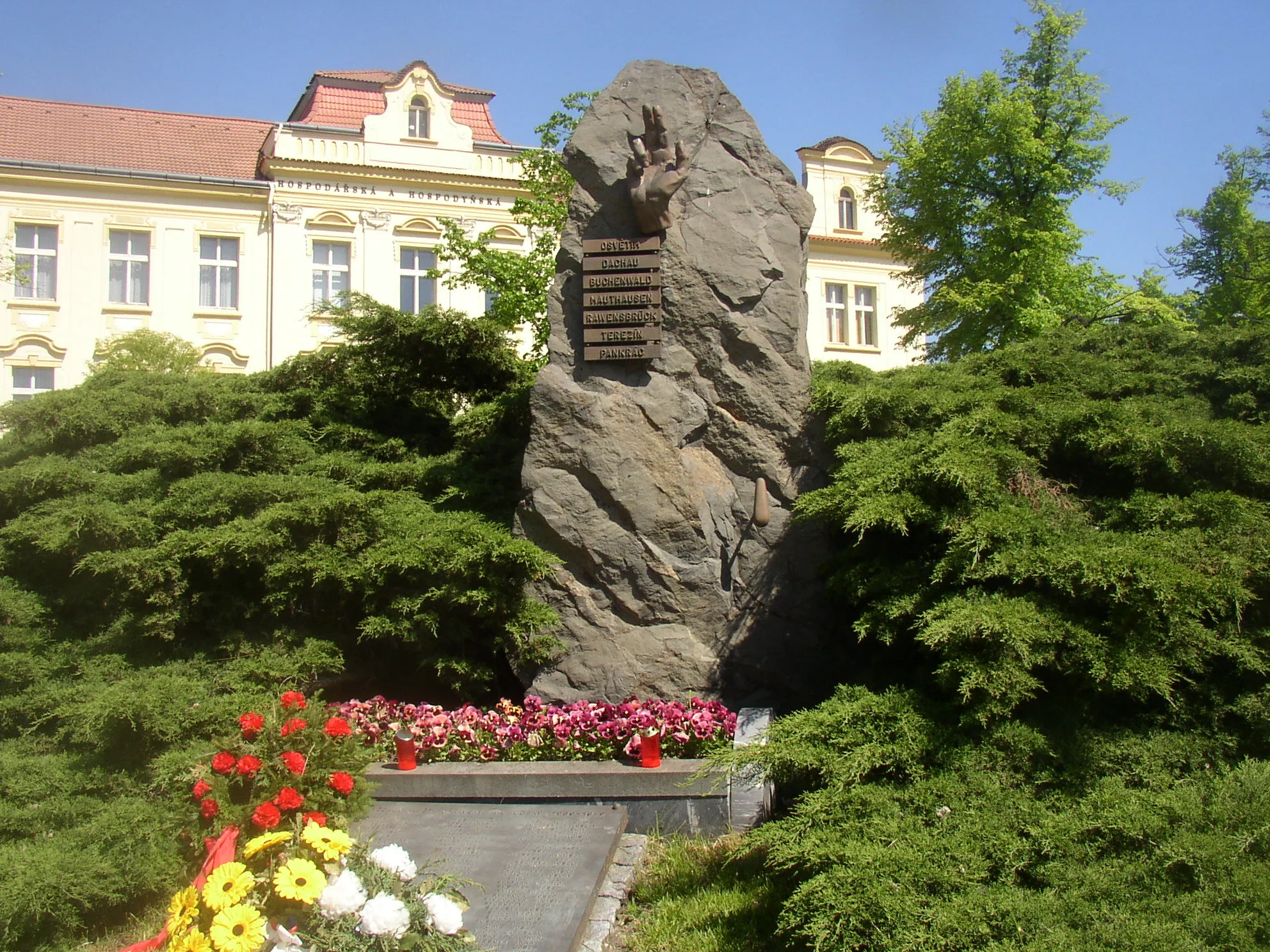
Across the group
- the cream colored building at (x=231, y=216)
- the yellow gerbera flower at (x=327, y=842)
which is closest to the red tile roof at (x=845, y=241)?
the cream colored building at (x=231, y=216)

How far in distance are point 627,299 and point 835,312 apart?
21.1 metres

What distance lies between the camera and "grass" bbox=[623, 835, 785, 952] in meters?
4.07

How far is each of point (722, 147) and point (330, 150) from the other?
62.7 ft

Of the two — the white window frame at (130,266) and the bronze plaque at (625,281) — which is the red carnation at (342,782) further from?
the white window frame at (130,266)

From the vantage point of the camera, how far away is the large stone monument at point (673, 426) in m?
6.38

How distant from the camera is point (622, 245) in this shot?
657 cm

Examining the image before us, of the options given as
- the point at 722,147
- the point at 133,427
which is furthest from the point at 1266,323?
the point at 133,427

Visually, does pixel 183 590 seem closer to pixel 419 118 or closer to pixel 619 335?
pixel 619 335

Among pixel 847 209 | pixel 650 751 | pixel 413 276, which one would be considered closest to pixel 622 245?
pixel 650 751

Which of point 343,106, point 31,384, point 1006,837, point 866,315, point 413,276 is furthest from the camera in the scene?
point 866,315

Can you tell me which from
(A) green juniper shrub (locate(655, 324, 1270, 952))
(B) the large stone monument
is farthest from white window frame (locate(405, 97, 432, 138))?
(A) green juniper shrub (locate(655, 324, 1270, 952))

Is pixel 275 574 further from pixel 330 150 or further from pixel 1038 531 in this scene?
pixel 330 150

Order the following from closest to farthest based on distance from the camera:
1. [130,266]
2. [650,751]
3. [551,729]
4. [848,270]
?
[650,751]
[551,729]
[130,266]
[848,270]

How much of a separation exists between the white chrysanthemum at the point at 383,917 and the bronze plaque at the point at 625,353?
13.0 feet
